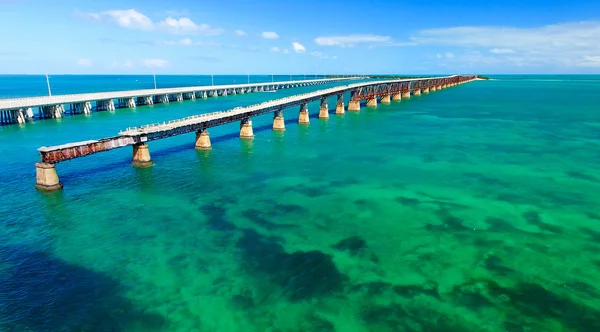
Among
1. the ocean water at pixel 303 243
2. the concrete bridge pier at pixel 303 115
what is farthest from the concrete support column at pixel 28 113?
the concrete bridge pier at pixel 303 115

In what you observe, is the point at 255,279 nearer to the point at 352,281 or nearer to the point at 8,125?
the point at 352,281

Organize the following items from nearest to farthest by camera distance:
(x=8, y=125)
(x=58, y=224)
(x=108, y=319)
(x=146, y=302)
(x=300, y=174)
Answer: (x=108, y=319) < (x=146, y=302) < (x=58, y=224) < (x=300, y=174) < (x=8, y=125)

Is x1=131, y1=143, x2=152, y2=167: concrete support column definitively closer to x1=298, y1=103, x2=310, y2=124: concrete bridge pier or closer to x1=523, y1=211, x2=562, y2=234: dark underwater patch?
x1=523, y1=211, x2=562, y2=234: dark underwater patch

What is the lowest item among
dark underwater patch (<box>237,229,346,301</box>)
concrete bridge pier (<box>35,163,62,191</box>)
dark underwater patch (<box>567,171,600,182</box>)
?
dark underwater patch (<box>237,229,346,301</box>)

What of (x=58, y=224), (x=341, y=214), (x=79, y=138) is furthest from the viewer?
(x=79, y=138)

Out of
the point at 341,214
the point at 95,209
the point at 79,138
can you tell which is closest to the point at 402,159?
the point at 341,214

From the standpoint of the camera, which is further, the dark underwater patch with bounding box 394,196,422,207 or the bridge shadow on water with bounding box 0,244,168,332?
the dark underwater patch with bounding box 394,196,422,207

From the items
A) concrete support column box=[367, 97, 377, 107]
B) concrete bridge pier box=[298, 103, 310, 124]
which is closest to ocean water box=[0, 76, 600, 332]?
concrete bridge pier box=[298, 103, 310, 124]
